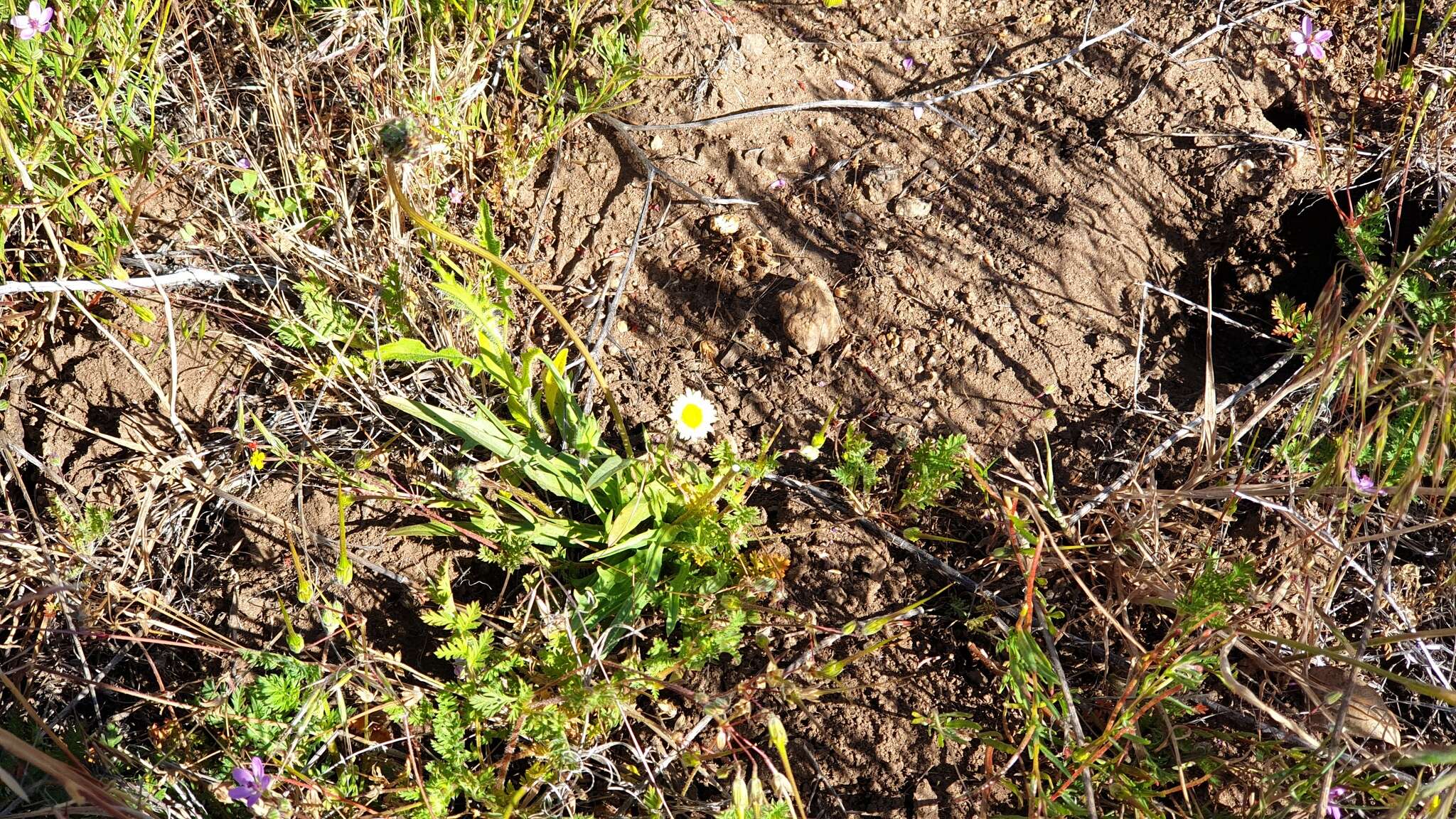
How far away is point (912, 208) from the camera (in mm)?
2037

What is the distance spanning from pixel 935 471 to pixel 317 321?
1.26 m

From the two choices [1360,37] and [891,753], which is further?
[1360,37]

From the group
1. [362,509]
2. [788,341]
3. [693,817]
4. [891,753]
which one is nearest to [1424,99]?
[788,341]


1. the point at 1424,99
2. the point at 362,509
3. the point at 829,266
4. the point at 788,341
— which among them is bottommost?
the point at 362,509

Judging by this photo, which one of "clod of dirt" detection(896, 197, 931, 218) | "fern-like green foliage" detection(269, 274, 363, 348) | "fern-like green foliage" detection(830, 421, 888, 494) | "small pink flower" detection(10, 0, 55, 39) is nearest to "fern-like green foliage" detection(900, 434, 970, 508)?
"fern-like green foliage" detection(830, 421, 888, 494)

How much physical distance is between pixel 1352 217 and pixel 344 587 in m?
2.29

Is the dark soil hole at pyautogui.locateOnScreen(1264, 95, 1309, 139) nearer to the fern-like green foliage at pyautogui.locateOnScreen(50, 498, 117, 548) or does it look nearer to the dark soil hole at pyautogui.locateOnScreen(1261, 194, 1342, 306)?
the dark soil hole at pyautogui.locateOnScreen(1261, 194, 1342, 306)

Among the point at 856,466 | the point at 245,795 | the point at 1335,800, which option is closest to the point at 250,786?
the point at 245,795

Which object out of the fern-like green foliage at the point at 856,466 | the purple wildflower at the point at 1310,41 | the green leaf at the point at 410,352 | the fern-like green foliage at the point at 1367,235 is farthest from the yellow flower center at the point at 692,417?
the purple wildflower at the point at 1310,41

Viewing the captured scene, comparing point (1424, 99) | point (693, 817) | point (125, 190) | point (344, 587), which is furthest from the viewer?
point (1424, 99)

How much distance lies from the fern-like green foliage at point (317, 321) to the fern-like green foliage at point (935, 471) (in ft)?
3.65

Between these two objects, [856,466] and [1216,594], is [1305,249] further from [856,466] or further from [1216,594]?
[856,466]

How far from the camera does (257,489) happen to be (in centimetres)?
183

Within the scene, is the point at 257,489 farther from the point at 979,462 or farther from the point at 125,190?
the point at 979,462
